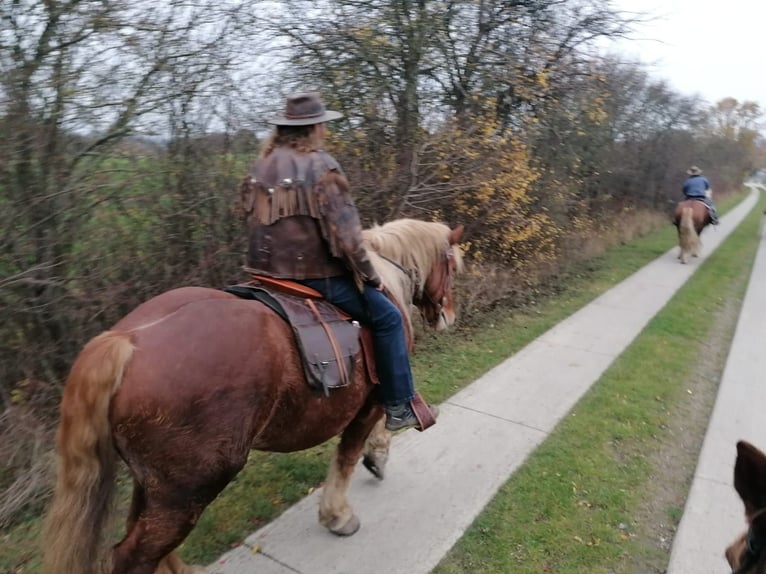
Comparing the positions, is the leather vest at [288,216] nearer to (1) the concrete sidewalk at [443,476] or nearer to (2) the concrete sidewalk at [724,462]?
(1) the concrete sidewalk at [443,476]

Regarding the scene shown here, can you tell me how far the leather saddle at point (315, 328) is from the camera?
9.03 feet

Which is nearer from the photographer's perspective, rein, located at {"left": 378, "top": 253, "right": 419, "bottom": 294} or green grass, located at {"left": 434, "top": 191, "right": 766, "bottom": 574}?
green grass, located at {"left": 434, "top": 191, "right": 766, "bottom": 574}

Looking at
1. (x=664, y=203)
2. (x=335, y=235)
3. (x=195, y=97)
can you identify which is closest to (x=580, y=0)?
(x=195, y=97)

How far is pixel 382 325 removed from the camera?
315cm

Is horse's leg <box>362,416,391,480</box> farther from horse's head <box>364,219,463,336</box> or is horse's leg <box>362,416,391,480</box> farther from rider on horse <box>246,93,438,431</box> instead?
rider on horse <box>246,93,438,431</box>

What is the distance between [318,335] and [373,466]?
5.50 feet

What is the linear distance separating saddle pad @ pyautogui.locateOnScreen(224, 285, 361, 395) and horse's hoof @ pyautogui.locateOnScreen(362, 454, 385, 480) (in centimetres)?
134

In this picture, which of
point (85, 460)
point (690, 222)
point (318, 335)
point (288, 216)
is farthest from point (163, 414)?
point (690, 222)

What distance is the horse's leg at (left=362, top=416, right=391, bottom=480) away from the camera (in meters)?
4.01

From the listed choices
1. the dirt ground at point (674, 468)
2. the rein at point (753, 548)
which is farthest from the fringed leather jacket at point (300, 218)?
the dirt ground at point (674, 468)

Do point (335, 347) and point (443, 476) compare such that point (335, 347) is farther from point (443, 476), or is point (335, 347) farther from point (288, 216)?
point (443, 476)

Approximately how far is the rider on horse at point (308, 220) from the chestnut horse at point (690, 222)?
13.2 m

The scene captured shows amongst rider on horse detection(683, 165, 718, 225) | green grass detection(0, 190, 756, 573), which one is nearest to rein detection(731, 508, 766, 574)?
green grass detection(0, 190, 756, 573)

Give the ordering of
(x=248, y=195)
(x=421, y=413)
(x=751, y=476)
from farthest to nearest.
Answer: (x=421, y=413) → (x=248, y=195) → (x=751, y=476)
